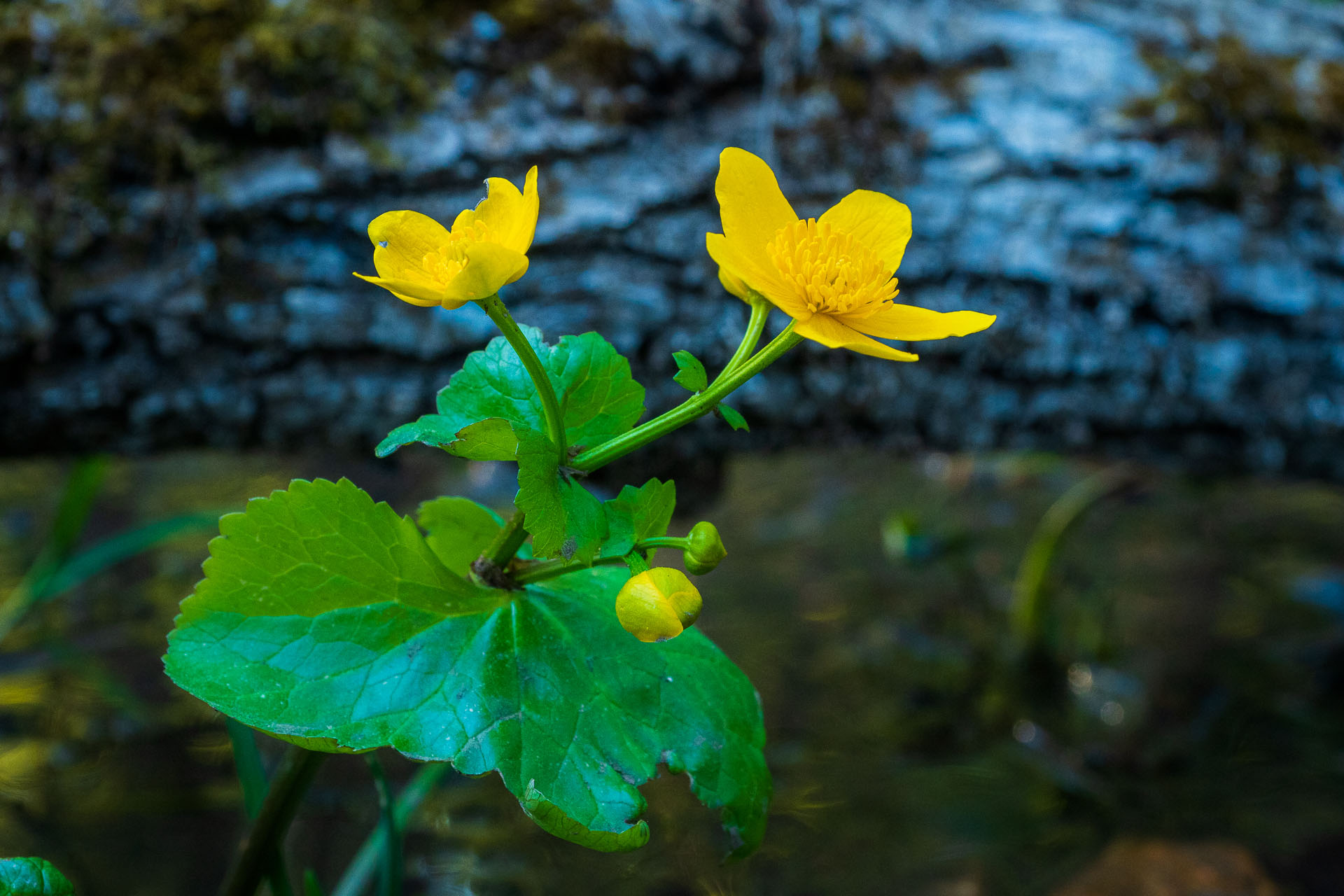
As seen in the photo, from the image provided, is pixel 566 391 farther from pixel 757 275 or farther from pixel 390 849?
pixel 390 849

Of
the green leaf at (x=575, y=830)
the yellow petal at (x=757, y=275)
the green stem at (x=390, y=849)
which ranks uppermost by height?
the yellow petal at (x=757, y=275)

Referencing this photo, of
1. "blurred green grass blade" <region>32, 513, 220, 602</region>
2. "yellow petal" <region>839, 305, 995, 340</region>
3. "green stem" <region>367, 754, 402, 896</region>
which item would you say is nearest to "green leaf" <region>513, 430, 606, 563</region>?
"yellow petal" <region>839, 305, 995, 340</region>

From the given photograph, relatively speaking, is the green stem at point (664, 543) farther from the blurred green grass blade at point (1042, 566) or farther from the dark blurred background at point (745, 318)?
the blurred green grass blade at point (1042, 566)

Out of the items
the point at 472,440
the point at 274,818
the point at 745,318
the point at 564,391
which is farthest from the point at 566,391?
the point at 745,318

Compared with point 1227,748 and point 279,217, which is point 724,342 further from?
point 1227,748

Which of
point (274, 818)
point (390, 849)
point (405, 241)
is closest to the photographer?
point (405, 241)

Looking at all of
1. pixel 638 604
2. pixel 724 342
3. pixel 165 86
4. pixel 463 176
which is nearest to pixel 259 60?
pixel 165 86

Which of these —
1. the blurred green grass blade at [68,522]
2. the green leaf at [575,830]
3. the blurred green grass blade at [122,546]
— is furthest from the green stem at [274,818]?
the blurred green grass blade at [68,522]
